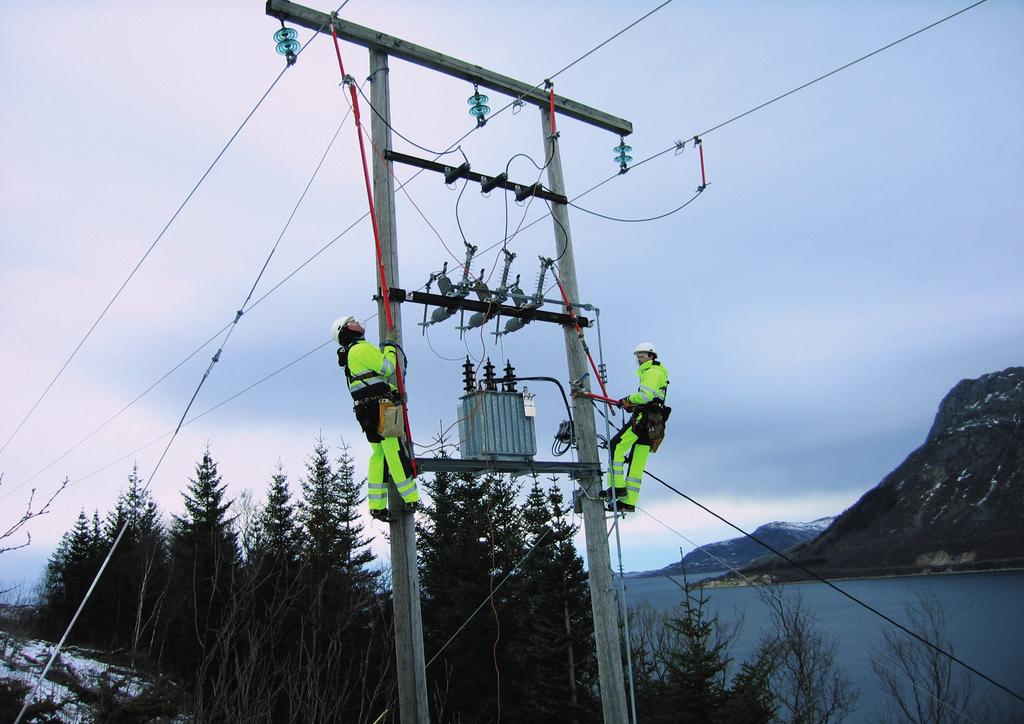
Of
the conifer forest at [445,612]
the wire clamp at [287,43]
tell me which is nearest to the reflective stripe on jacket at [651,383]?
the wire clamp at [287,43]

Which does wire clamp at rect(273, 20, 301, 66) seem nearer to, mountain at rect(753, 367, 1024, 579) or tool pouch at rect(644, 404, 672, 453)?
tool pouch at rect(644, 404, 672, 453)

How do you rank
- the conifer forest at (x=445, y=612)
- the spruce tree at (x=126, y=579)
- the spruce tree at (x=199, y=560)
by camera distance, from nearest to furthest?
the conifer forest at (x=445, y=612), the spruce tree at (x=199, y=560), the spruce tree at (x=126, y=579)

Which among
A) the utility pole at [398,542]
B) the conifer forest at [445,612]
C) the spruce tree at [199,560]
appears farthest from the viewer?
the spruce tree at [199,560]

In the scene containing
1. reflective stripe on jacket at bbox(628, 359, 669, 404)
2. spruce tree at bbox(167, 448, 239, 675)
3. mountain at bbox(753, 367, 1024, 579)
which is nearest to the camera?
reflective stripe on jacket at bbox(628, 359, 669, 404)

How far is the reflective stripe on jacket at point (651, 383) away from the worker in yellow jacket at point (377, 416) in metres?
2.83

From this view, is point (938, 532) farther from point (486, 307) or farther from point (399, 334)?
point (399, 334)

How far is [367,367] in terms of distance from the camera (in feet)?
24.2

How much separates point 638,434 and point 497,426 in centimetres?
168

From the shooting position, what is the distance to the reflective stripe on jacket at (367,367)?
7.38 m

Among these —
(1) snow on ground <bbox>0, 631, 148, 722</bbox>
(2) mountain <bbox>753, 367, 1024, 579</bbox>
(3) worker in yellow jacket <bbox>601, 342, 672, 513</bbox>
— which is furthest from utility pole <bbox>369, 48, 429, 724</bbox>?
(2) mountain <bbox>753, 367, 1024, 579</bbox>

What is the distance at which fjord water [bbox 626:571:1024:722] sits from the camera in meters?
62.0

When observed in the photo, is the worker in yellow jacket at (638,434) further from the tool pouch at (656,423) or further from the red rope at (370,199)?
the red rope at (370,199)

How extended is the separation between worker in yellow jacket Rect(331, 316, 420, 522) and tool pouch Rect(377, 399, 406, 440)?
3 centimetres

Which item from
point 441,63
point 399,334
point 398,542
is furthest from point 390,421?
point 441,63
